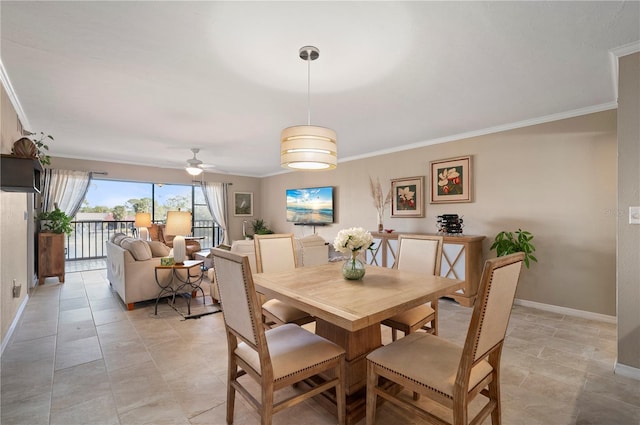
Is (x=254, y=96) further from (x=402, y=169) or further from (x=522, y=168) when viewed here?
(x=522, y=168)

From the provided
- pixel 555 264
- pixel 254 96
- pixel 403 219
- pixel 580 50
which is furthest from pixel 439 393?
pixel 403 219

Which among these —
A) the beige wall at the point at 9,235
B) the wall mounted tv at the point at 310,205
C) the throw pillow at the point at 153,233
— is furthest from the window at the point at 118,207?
the beige wall at the point at 9,235

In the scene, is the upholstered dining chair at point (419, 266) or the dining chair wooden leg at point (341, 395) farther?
the upholstered dining chair at point (419, 266)

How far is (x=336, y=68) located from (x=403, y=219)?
3.30 metres

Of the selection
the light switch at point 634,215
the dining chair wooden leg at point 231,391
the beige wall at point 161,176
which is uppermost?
the beige wall at point 161,176

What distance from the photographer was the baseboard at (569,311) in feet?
10.5

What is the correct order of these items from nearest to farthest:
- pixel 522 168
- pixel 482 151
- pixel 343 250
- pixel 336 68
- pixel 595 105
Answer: pixel 343 250 → pixel 336 68 → pixel 595 105 → pixel 522 168 → pixel 482 151

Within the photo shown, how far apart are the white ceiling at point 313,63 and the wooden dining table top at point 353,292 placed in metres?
1.63

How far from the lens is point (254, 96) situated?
291 cm

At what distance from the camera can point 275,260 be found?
2744mm

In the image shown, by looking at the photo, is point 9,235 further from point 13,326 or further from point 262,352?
point 262,352

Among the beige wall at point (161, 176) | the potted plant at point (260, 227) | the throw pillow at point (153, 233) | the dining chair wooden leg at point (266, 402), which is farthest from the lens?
the potted plant at point (260, 227)

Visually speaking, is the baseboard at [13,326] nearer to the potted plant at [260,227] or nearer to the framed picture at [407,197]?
the potted plant at [260,227]

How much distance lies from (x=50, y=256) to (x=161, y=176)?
269 centimetres
